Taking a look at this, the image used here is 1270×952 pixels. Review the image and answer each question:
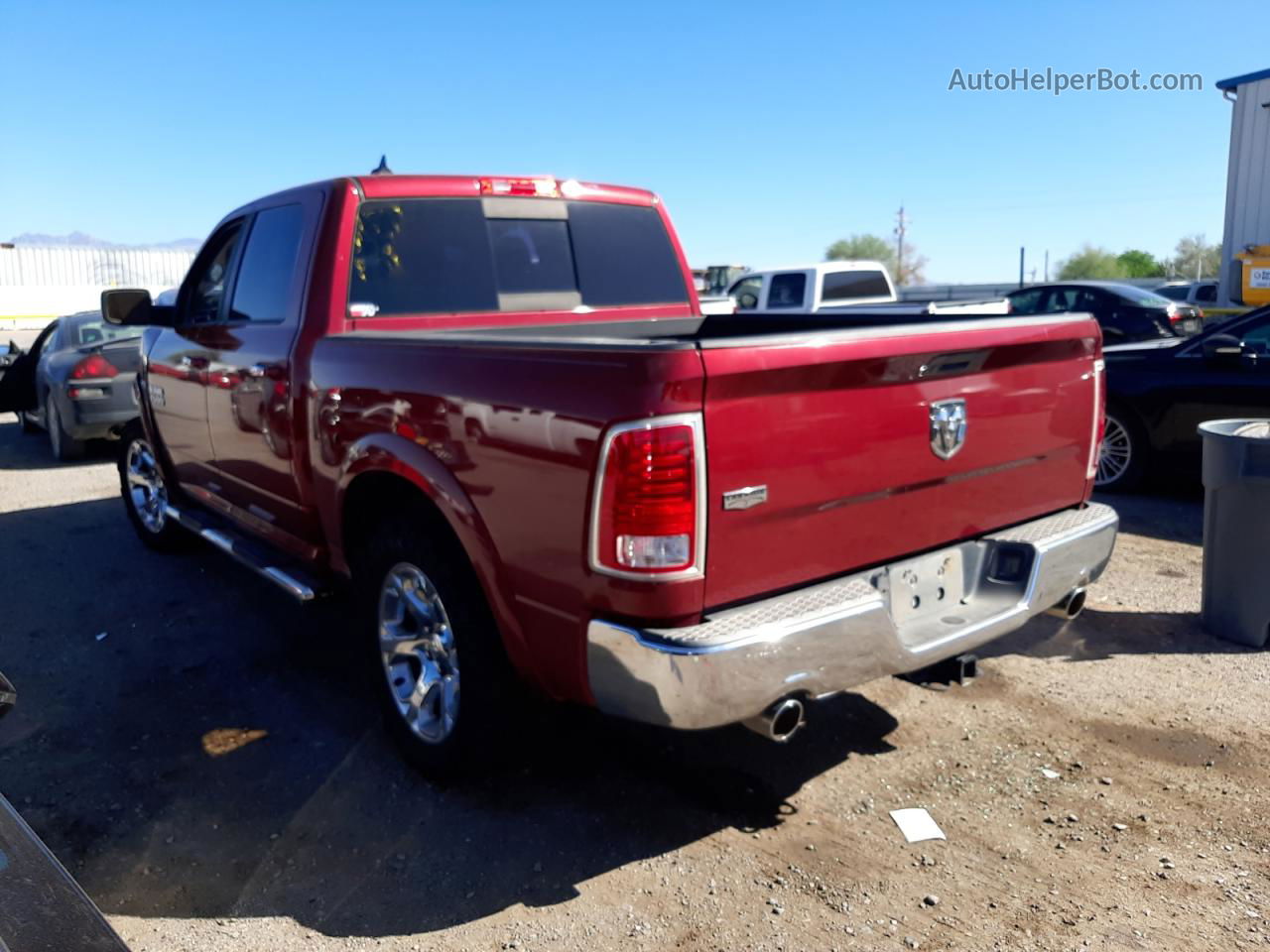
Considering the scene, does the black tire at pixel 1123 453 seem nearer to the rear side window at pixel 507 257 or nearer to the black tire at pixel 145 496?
the rear side window at pixel 507 257

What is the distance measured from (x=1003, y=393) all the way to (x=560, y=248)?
2.14 m

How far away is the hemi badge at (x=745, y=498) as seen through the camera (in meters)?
2.56

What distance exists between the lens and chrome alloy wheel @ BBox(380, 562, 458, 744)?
11.1ft

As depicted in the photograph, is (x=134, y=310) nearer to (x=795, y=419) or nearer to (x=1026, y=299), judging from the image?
(x=795, y=419)

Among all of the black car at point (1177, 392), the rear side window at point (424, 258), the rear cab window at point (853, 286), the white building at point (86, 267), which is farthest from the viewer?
the white building at point (86, 267)

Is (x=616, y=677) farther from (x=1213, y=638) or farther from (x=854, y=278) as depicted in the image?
(x=854, y=278)

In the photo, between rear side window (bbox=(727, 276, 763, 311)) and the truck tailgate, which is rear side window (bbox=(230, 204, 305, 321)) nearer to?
the truck tailgate

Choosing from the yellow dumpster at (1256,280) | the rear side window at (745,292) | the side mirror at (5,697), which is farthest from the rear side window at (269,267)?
the yellow dumpster at (1256,280)

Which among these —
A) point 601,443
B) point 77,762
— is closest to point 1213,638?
point 601,443

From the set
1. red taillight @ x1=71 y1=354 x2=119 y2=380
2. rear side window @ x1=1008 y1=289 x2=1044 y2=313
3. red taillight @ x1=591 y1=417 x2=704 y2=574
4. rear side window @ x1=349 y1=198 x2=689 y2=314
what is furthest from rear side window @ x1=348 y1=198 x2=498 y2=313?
rear side window @ x1=1008 y1=289 x2=1044 y2=313

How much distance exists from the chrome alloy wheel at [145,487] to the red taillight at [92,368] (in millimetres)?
3893

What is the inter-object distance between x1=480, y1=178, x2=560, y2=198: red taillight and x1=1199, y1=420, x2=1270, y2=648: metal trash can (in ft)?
10.5

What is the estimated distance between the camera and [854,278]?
14.4m

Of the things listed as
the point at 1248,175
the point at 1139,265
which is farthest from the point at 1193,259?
the point at 1248,175
